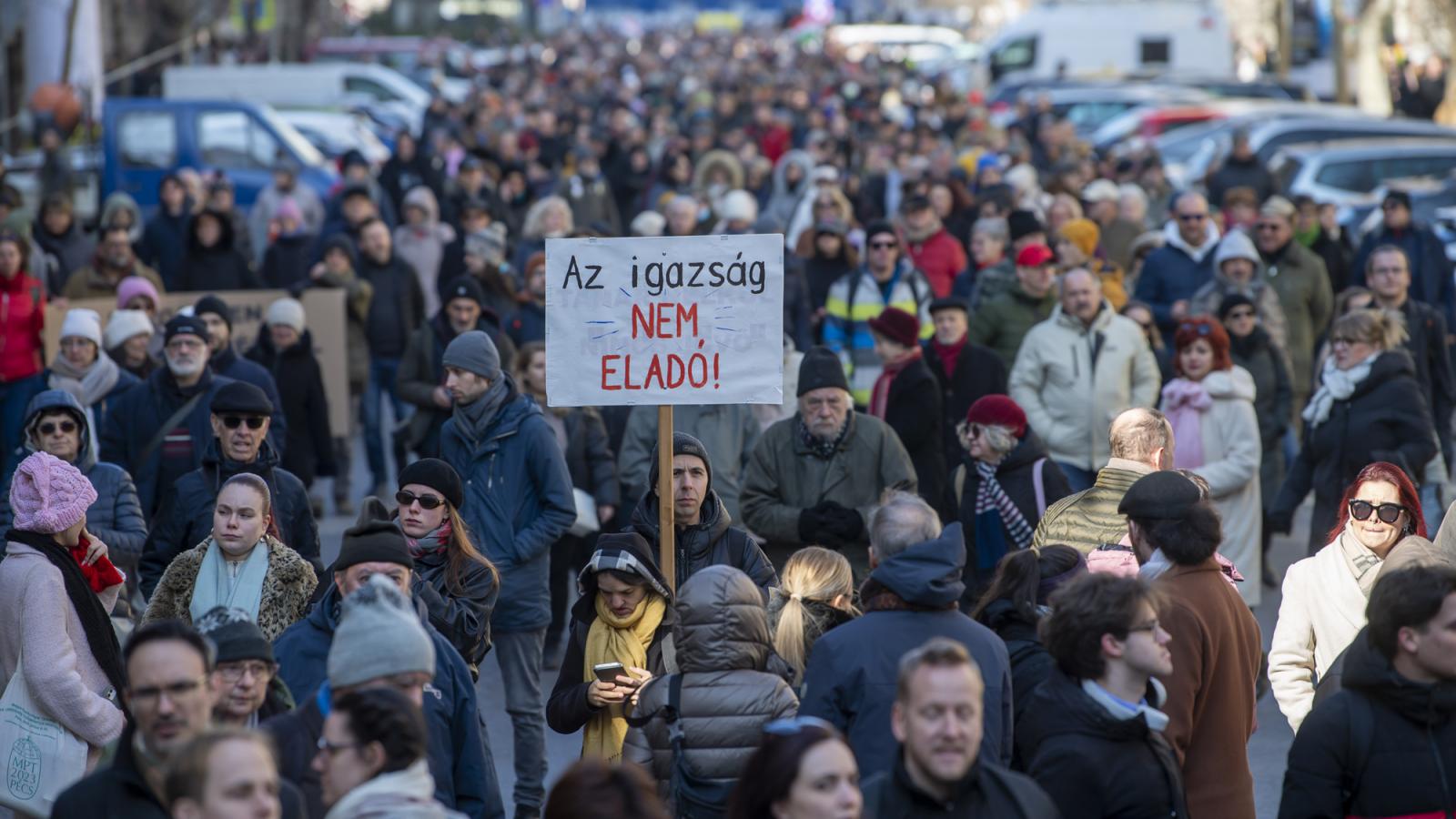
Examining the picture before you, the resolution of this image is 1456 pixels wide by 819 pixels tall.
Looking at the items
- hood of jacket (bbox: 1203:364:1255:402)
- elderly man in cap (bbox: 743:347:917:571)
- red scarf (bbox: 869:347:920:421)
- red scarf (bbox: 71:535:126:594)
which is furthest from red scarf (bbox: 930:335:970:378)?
red scarf (bbox: 71:535:126:594)

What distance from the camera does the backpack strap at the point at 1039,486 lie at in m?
8.38

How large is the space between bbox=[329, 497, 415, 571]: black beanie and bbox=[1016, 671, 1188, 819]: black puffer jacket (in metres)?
1.94

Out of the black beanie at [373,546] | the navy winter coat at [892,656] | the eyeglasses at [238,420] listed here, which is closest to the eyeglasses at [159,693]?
the black beanie at [373,546]

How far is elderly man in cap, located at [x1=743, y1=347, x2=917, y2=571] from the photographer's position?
858 cm

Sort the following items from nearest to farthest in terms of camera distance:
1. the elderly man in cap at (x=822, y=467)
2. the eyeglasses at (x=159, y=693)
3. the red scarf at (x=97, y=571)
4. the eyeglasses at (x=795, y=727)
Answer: the eyeglasses at (x=795, y=727), the eyeglasses at (x=159, y=693), the red scarf at (x=97, y=571), the elderly man in cap at (x=822, y=467)

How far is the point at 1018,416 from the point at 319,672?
3356 millimetres

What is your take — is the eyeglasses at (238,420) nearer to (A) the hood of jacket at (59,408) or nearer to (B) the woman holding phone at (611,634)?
(A) the hood of jacket at (59,408)

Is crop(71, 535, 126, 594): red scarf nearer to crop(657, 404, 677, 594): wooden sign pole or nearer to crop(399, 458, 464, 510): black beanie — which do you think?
crop(399, 458, 464, 510): black beanie

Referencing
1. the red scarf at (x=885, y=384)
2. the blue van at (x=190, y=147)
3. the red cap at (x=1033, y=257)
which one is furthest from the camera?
the blue van at (x=190, y=147)

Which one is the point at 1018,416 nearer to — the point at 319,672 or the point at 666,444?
the point at 666,444

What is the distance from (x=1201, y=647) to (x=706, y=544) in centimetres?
210

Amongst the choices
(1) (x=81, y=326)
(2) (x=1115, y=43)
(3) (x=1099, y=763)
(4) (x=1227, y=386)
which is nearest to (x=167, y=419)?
(1) (x=81, y=326)

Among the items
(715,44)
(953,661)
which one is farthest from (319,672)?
(715,44)

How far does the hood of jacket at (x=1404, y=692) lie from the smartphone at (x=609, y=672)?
219 cm
